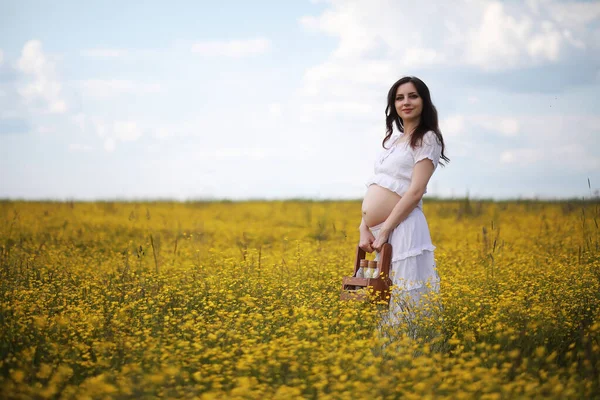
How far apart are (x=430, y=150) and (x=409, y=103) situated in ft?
1.53

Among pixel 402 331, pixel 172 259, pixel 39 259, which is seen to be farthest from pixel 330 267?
pixel 39 259

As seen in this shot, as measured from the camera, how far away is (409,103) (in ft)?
16.9

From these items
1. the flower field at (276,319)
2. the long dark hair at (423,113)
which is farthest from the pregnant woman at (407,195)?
the flower field at (276,319)

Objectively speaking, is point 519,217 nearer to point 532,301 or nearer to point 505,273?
point 505,273

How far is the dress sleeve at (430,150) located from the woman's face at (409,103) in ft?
0.75

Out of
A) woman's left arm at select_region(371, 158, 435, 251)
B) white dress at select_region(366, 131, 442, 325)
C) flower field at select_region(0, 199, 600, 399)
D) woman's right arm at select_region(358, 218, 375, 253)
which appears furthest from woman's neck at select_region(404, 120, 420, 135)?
flower field at select_region(0, 199, 600, 399)

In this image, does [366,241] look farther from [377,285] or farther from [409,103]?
[409,103]

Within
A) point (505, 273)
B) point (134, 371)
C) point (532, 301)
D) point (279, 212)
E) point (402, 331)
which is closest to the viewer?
point (134, 371)

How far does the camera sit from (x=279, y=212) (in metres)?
16.9

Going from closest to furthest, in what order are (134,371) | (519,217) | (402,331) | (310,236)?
(134,371) → (402,331) → (310,236) → (519,217)

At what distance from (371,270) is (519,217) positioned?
34.4ft

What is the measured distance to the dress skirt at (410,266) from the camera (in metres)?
Result: 5.04

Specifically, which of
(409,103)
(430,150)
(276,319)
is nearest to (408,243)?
(430,150)

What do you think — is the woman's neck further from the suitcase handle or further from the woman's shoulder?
the suitcase handle
